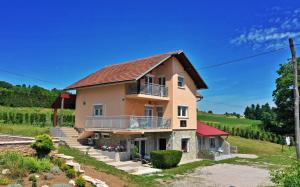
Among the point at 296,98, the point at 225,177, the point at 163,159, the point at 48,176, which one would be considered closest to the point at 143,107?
the point at 163,159

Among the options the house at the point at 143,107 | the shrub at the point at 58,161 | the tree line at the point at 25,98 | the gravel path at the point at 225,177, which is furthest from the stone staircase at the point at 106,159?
the tree line at the point at 25,98

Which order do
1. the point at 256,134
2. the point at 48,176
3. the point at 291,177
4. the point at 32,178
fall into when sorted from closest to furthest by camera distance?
the point at 291,177 < the point at 32,178 < the point at 48,176 < the point at 256,134

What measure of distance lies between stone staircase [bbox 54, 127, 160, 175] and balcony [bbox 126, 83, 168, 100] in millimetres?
5437

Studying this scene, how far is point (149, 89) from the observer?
25.5 metres

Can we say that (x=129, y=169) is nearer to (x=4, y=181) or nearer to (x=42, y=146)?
(x=42, y=146)

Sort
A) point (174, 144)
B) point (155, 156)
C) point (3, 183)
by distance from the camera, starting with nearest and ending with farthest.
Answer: point (3, 183), point (155, 156), point (174, 144)

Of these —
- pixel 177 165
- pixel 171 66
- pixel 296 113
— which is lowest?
pixel 177 165

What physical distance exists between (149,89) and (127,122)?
3.96m

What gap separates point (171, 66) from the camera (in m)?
27.1

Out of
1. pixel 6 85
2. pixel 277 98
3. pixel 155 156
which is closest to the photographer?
pixel 155 156

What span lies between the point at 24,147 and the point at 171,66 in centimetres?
1565

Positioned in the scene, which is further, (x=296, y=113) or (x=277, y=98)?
(x=277, y=98)

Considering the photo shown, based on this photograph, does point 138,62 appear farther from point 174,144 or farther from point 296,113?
point 296,113

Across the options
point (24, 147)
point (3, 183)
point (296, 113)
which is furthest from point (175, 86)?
point (3, 183)
